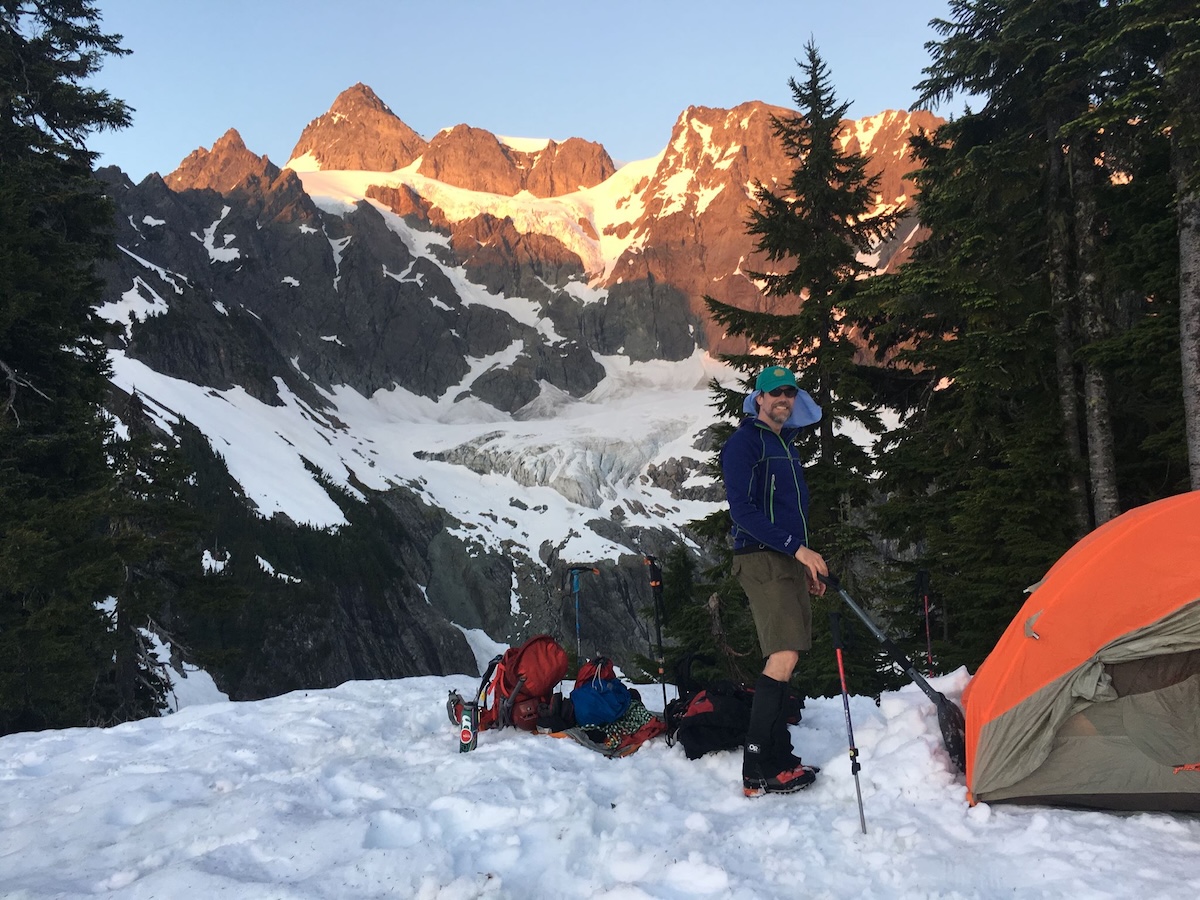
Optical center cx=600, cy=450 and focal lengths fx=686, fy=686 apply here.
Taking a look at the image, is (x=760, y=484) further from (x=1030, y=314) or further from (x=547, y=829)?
(x=1030, y=314)

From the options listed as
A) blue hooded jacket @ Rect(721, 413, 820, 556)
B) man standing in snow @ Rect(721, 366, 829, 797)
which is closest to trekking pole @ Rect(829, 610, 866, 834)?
man standing in snow @ Rect(721, 366, 829, 797)

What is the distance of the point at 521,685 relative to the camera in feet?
23.0

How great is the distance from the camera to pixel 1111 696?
14.2 ft

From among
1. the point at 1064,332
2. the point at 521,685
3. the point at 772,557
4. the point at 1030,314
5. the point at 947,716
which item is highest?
Answer: the point at 1030,314

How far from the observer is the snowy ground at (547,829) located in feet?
11.8

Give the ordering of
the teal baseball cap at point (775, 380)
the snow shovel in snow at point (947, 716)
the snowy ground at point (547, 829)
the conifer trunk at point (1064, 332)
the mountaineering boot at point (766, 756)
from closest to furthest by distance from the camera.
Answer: the snowy ground at point (547, 829) < the snow shovel in snow at point (947, 716) < the mountaineering boot at point (766, 756) < the teal baseball cap at point (775, 380) < the conifer trunk at point (1064, 332)

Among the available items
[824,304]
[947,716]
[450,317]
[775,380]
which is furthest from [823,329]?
[450,317]

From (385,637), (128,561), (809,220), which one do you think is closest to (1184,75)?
(809,220)

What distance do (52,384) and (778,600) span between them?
1538 centimetres

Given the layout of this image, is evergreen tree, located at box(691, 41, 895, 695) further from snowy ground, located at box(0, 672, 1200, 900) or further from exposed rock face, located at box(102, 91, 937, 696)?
exposed rock face, located at box(102, 91, 937, 696)

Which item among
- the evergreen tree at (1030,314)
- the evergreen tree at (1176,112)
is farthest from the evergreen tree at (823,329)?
the evergreen tree at (1176,112)

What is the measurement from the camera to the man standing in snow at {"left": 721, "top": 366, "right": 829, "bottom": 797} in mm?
4859

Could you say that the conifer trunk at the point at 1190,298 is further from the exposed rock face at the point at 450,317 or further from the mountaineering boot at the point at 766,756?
the exposed rock face at the point at 450,317

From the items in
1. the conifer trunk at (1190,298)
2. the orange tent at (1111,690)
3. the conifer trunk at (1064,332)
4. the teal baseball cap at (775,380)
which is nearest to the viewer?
the orange tent at (1111,690)
